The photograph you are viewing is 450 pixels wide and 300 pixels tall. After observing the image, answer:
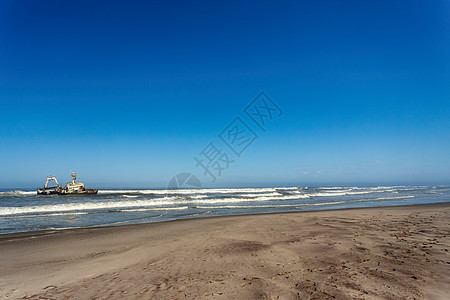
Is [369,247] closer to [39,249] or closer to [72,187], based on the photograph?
[39,249]

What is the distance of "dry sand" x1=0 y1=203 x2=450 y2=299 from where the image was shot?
3.97 m

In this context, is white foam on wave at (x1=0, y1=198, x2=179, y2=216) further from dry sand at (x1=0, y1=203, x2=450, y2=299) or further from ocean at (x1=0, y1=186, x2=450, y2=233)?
dry sand at (x1=0, y1=203, x2=450, y2=299)

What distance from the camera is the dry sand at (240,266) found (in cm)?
397

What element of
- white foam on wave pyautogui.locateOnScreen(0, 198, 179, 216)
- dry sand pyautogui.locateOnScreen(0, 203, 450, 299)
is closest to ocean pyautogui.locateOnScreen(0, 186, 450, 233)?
white foam on wave pyautogui.locateOnScreen(0, 198, 179, 216)

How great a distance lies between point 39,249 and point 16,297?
441 cm

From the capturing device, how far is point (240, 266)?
5.19 m

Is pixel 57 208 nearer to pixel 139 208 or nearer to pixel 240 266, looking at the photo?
pixel 139 208

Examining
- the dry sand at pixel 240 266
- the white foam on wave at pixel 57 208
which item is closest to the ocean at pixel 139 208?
the white foam on wave at pixel 57 208

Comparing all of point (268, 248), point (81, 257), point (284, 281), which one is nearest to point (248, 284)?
point (284, 281)

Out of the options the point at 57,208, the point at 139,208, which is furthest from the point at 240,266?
the point at 57,208

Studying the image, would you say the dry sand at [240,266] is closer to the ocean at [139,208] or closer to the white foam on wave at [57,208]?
the ocean at [139,208]

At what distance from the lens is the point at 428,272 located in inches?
177

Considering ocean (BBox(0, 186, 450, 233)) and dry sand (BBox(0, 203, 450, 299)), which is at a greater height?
dry sand (BBox(0, 203, 450, 299))

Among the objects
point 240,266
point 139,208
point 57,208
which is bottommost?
point 139,208
